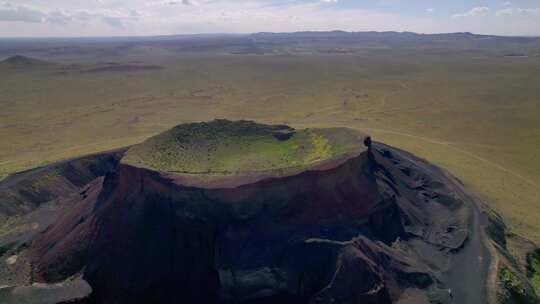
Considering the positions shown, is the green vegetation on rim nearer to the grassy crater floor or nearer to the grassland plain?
the grassland plain

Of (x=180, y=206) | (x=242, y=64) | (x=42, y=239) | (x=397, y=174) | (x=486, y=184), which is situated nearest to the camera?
(x=180, y=206)

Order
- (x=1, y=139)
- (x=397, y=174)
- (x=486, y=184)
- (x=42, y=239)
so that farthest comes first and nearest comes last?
1. (x=1, y=139)
2. (x=486, y=184)
3. (x=397, y=174)
4. (x=42, y=239)

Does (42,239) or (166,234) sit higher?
(166,234)

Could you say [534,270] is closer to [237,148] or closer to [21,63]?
[237,148]

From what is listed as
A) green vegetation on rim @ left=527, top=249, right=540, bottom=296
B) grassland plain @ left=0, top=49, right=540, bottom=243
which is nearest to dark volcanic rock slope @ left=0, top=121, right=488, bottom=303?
green vegetation on rim @ left=527, top=249, right=540, bottom=296

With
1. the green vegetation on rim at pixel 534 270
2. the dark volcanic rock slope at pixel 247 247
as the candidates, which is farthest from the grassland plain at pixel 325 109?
the dark volcanic rock slope at pixel 247 247

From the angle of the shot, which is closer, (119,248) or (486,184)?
(119,248)

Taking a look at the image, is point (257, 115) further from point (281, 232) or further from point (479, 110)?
point (281, 232)

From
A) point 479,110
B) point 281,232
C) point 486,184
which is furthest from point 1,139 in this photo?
point 479,110
